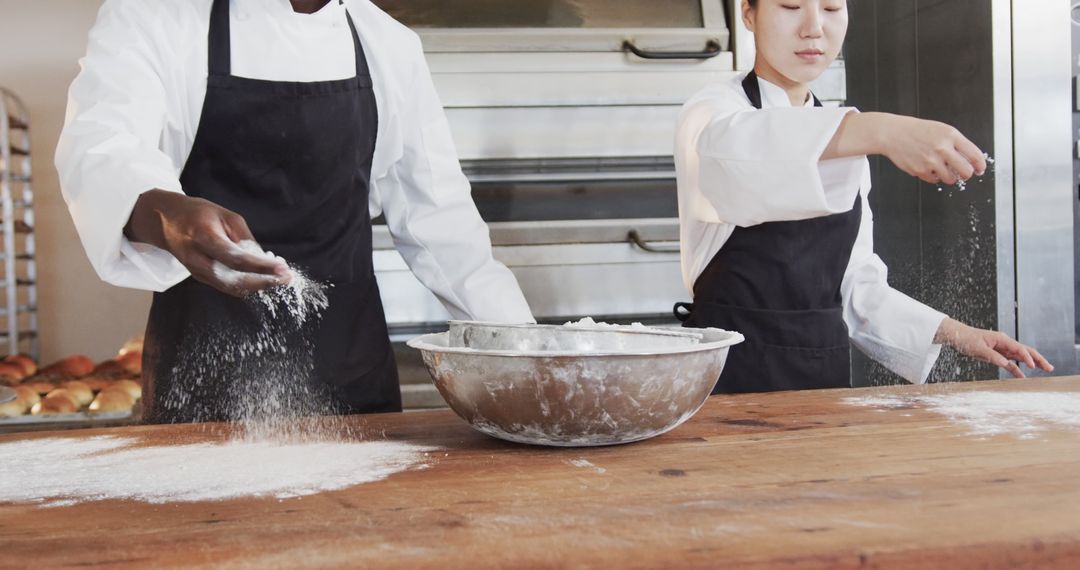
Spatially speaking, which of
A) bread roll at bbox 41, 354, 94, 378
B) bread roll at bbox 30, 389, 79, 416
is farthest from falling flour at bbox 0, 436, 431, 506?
bread roll at bbox 41, 354, 94, 378

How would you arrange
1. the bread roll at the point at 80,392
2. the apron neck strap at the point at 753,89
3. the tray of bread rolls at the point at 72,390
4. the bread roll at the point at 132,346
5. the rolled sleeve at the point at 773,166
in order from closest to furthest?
1. the rolled sleeve at the point at 773,166
2. the apron neck strap at the point at 753,89
3. the tray of bread rolls at the point at 72,390
4. the bread roll at the point at 80,392
5. the bread roll at the point at 132,346

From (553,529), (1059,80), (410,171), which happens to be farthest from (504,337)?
(1059,80)

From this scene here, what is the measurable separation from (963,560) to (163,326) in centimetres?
131

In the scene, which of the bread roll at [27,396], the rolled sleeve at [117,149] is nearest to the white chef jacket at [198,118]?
the rolled sleeve at [117,149]

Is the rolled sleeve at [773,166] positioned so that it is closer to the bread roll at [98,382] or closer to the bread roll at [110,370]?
the bread roll at [98,382]

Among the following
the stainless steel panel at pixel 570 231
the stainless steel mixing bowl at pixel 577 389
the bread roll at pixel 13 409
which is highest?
the stainless steel panel at pixel 570 231

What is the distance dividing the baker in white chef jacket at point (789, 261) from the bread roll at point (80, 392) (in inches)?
58.1

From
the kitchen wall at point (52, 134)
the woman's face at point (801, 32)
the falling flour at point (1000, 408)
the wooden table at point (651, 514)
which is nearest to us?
the wooden table at point (651, 514)

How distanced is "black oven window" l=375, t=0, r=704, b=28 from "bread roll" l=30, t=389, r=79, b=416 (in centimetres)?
126

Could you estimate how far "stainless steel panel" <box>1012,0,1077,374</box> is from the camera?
238 centimetres

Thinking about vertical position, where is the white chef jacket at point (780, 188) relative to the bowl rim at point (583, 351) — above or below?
above

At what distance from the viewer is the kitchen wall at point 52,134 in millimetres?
3029

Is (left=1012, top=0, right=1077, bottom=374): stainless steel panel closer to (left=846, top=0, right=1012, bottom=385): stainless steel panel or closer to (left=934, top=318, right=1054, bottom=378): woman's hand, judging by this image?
(left=846, top=0, right=1012, bottom=385): stainless steel panel

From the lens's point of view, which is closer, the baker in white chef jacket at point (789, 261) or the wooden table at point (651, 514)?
the wooden table at point (651, 514)
